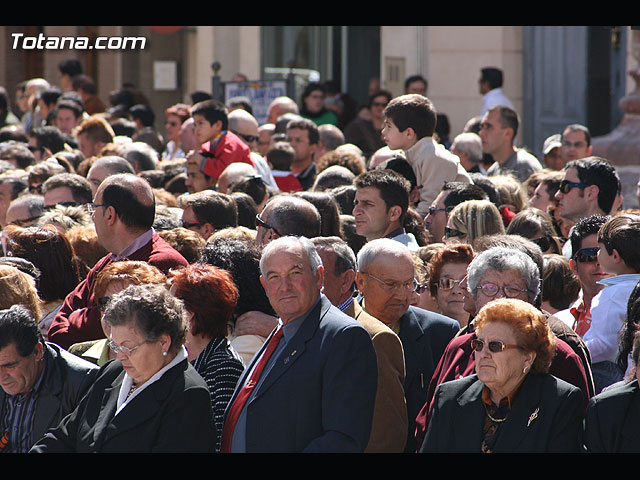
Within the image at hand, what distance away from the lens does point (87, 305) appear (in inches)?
210

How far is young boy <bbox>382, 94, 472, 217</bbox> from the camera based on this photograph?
24.0ft

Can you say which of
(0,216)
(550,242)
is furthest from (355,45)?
(550,242)

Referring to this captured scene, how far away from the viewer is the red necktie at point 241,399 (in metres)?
4.12

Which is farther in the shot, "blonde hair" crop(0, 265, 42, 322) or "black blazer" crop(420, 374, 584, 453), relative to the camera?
"blonde hair" crop(0, 265, 42, 322)

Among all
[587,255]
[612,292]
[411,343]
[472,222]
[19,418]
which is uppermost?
[472,222]

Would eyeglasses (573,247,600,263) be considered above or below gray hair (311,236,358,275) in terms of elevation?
below

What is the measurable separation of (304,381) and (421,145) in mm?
3717

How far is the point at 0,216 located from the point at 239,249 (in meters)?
4.18

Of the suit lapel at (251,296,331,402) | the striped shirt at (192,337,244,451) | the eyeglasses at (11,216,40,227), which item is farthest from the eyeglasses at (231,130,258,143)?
the suit lapel at (251,296,331,402)

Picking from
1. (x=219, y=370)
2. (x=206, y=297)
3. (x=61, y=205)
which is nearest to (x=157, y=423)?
(x=219, y=370)

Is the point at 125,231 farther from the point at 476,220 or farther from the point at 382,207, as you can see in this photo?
the point at 476,220

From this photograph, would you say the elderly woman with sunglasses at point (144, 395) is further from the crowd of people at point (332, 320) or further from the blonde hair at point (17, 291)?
the blonde hair at point (17, 291)

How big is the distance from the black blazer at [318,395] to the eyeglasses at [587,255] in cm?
196

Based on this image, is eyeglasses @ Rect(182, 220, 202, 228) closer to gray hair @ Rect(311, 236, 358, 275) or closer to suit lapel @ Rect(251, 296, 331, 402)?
gray hair @ Rect(311, 236, 358, 275)
